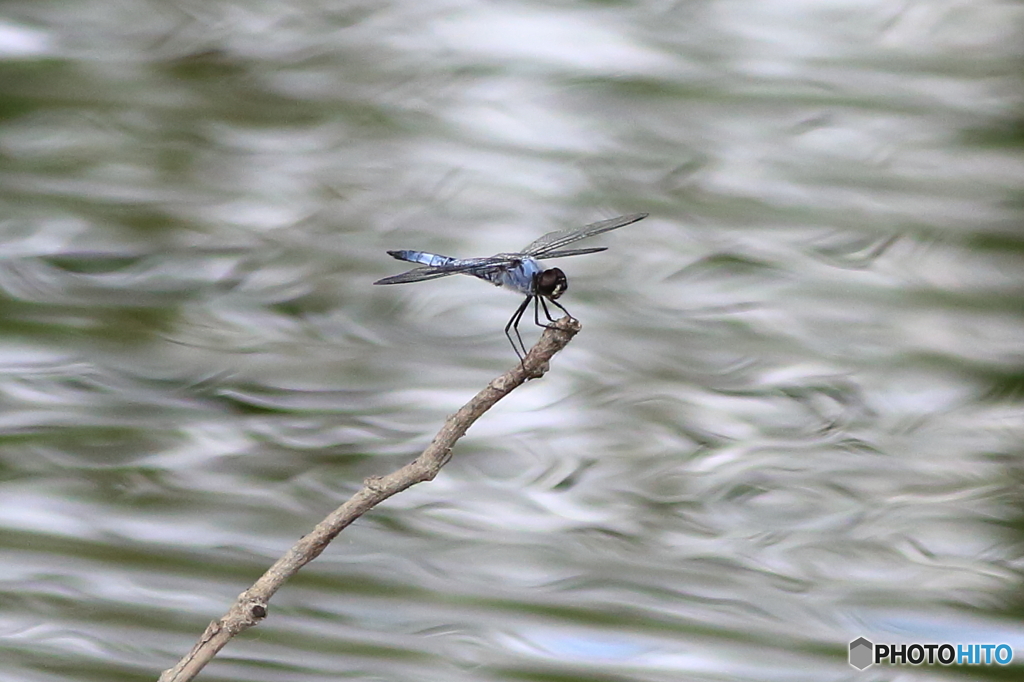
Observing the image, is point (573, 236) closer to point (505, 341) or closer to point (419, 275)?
point (419, 275)

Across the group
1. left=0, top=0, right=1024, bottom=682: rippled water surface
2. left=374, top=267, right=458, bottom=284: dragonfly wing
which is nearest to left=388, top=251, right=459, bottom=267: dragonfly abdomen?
left=374, top=267, right=458, bottom=284: dragonfly wing

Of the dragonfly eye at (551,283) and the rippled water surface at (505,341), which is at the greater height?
the rippled water surface at (505,341)

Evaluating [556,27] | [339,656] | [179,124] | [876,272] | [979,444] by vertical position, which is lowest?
[339,656]

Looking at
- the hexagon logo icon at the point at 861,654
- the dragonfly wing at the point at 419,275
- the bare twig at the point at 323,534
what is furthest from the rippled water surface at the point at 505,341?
the bare twig at the point at 323,534

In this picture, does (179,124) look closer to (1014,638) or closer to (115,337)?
(115,337)

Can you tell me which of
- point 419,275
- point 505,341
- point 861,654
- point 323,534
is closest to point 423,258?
point 419,275

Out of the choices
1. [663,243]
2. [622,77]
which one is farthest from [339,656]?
[622,77]

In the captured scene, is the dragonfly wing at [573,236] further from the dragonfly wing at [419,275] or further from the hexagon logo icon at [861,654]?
the hexagon logo icon at [861,654]
